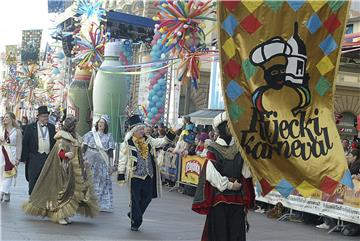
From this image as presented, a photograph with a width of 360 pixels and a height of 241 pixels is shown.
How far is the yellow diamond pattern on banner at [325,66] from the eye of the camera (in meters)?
3.78

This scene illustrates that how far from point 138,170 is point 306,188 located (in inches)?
211

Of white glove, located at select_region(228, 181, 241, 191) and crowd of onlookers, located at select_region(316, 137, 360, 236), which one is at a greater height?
white glove, located at select_region(228, 181, 241, 191)

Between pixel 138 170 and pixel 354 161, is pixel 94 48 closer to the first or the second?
pixel 354 161

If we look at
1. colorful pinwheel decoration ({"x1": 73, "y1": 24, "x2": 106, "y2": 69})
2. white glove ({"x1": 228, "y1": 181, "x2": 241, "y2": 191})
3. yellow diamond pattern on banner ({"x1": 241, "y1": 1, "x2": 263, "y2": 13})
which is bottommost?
white glove ({"x1": 228, "y1": 181, "x2": 241, "y2": 191})

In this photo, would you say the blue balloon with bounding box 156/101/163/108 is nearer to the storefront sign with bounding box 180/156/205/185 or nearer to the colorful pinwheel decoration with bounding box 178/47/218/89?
the colorful pinwheel decoration with bounding box 178/47/218/89

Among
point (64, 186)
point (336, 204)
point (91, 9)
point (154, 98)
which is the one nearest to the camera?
point (64, 186)

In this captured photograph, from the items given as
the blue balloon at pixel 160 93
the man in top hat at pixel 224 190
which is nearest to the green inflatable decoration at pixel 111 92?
the blue balloon at pixel 160 93

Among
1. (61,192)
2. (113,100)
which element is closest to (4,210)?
(61,192)

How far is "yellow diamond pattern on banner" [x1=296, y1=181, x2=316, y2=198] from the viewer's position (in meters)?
3.77

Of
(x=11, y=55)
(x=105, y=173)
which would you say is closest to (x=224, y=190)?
(x=105, y=173)

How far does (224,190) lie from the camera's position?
232 inches

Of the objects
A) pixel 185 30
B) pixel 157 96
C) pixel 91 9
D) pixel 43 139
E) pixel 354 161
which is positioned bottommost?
pixel 354 161

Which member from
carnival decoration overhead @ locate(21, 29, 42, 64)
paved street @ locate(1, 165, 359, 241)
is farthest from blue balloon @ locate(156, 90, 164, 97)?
carnival decoration overhead @ locate(21, 29, 42, 64)

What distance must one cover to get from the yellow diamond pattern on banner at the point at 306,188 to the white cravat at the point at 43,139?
7047 millimetres
